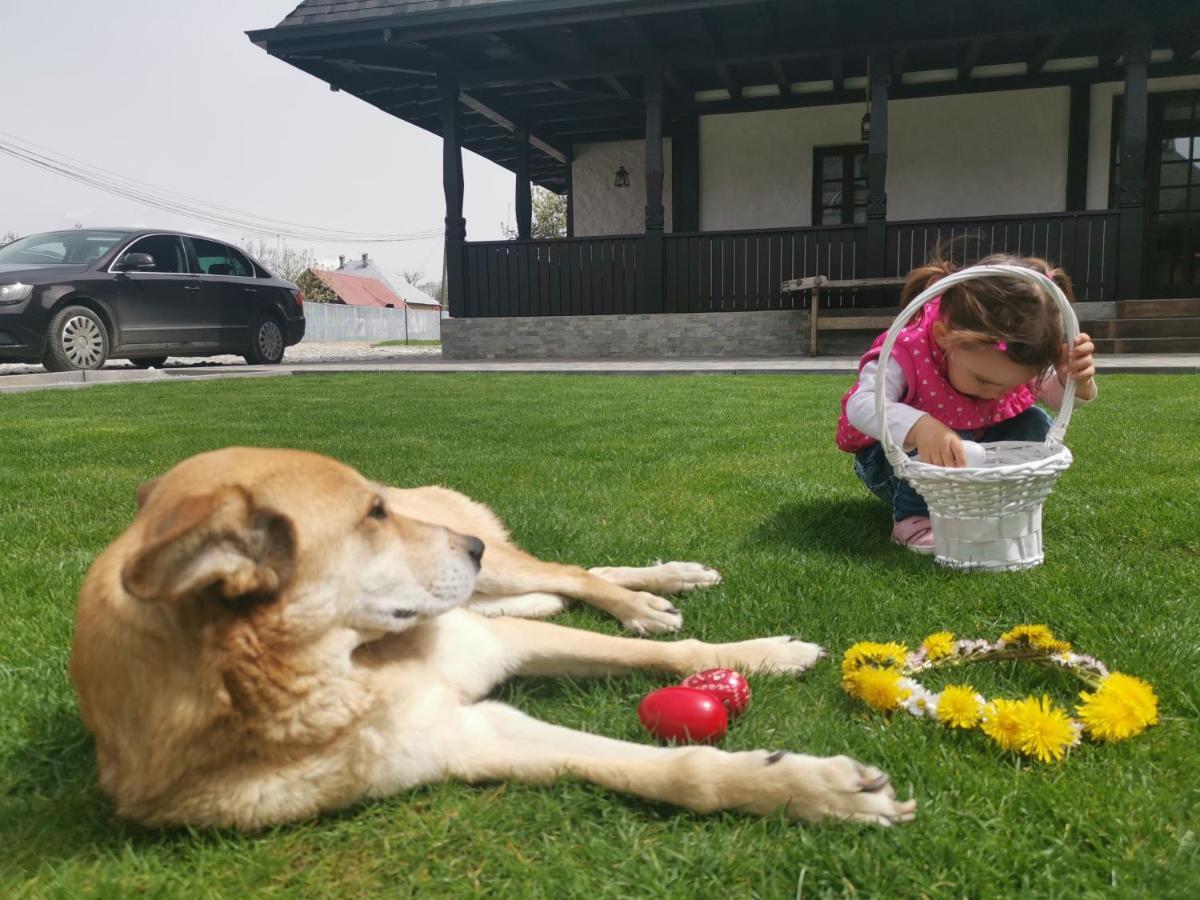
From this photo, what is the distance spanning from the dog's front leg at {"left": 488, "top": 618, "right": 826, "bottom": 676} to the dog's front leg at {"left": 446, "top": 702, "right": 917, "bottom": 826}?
0.33 metres

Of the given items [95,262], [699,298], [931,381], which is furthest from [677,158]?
[931,381]

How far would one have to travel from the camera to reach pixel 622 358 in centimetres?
1427

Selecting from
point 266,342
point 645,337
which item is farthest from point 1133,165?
point 266,342

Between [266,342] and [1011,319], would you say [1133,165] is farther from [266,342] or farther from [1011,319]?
[266,342]

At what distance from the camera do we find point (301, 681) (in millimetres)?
1635

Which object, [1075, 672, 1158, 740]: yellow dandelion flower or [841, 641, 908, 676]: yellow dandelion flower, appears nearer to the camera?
[1075, 672, 1158, 740]: yellow dandelion flower

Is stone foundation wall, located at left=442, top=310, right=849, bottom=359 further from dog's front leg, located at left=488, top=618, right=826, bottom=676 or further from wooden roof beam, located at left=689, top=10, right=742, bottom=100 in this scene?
dog's front leg, located at left=488, top=618, right=826, bottom=676

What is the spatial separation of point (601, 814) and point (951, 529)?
1.82 metres

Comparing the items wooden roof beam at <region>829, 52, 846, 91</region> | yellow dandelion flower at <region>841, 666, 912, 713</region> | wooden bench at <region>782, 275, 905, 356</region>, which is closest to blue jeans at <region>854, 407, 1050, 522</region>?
yellow dandelion flower at <region>841, 666, 912, 713</region>

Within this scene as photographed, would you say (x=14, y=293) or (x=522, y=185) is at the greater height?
(x=522, y=185)

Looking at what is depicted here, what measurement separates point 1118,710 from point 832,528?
1.80 m

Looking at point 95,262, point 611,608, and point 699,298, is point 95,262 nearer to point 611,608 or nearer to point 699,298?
point 699,298

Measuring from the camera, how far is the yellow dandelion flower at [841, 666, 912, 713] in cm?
198

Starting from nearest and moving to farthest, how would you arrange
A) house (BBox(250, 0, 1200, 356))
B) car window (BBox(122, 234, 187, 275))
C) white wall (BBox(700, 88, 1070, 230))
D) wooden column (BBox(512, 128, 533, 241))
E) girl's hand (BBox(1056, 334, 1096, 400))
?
girl's hand (BBox(1056, 334, 1096, 400))
car window (BBox(122, 234, 187, 275))
house (BBox(250, 0, 1200, 356))
white wall (BBox(700, 88, 1070, 230))
wooden column (BBox(512, 128, 533, 241))
